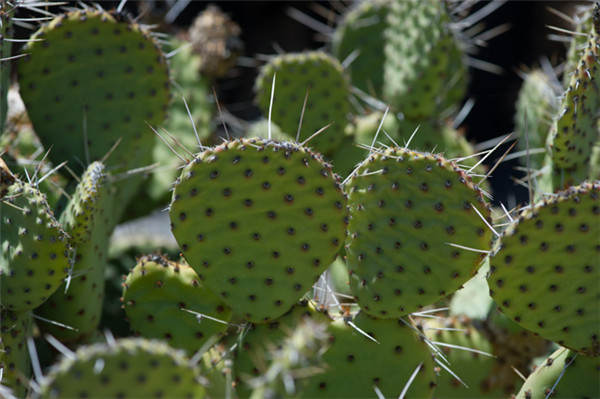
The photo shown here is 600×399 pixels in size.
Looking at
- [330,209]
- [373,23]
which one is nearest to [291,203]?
[330,209]

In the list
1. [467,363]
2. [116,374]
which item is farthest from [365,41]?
[116,374]

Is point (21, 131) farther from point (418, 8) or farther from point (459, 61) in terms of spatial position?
point (459, 61)

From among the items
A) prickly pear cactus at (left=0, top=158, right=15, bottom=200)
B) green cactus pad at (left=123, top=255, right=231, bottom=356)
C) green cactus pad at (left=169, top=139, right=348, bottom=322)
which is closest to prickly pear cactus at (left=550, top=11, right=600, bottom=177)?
green cactus pad at (left=169, top=139, right=348, bottom=322)

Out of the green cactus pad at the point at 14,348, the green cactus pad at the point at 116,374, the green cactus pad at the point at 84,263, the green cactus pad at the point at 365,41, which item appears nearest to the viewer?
the green cactus pad at the point at 116,374

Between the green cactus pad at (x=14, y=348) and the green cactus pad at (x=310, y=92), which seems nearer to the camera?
the green cactus pad at (x=14, y=348)

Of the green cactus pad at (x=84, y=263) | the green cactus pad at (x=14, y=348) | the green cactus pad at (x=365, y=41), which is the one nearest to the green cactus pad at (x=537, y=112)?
the green cactus pad at (x=365, y=41)

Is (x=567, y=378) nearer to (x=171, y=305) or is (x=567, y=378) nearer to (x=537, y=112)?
(x=171, y=305)

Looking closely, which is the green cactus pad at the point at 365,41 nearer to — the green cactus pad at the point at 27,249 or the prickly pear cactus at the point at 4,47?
the prickly pear cactus at the point at 4,47
